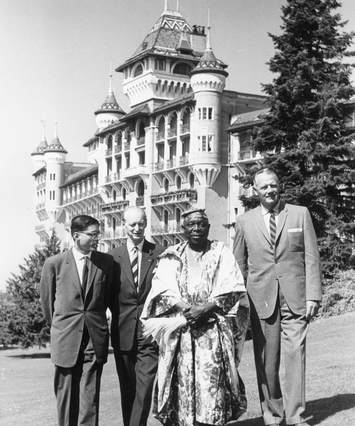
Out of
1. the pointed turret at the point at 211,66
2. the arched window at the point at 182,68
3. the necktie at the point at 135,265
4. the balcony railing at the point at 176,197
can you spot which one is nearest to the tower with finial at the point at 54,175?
the arched window at the point at 182,68

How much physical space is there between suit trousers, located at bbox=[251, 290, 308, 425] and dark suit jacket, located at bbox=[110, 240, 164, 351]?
3.32ft

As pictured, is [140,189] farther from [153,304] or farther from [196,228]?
[196,228]

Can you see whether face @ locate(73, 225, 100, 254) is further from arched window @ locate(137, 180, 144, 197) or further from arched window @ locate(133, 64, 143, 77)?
arched window @ locate(133, 64, 143, 77)

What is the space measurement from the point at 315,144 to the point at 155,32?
131 ft

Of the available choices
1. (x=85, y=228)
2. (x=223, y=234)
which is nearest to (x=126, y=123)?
(x=223, y=234)

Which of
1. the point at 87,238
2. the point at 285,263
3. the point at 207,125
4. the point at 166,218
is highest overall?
the point at 207,125

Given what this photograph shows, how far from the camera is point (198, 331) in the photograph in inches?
203

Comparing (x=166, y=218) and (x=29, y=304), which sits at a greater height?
(x=166, y=218)

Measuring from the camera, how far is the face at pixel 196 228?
206 inches

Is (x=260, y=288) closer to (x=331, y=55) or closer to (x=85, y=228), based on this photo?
(x=85, y=228)

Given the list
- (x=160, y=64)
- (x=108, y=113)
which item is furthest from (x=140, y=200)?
(x=108, y=113)

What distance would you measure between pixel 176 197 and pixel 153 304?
4471 centimetres

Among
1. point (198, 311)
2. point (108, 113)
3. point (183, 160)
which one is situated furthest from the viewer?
point (108, 113)

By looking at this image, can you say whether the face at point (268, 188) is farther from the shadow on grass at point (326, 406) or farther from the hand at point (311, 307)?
the shadow on grass at point (326, 406)
